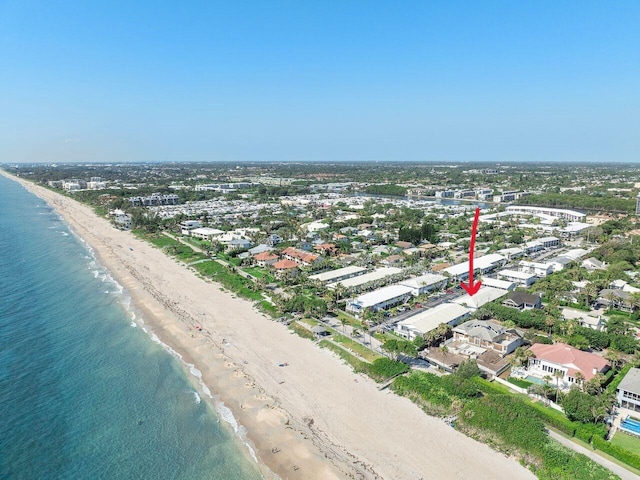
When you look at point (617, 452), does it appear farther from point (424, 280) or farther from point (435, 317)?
point (424, 280)

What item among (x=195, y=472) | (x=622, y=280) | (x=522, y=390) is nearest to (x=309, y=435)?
(x=195, y=472)

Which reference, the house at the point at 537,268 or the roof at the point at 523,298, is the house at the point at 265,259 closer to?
the roof at the point at 523,298

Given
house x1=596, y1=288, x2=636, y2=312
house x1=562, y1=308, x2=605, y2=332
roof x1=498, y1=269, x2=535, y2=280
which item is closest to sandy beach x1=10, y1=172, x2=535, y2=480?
house x1=562, y1=308, x2=605, y2=332

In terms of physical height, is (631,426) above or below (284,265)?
below

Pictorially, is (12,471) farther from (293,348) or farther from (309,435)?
(293,348)

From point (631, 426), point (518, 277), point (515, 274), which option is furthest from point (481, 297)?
point (631, 426)

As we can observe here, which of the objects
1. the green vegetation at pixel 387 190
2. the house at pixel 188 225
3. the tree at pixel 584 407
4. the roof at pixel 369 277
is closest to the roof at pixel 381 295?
the roof at pixel 369 277
